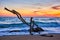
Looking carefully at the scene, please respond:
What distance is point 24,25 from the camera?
6.14 meters

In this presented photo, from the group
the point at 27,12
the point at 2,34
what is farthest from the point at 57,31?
the point at 2,34

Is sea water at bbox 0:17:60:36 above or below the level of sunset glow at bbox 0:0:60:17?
below

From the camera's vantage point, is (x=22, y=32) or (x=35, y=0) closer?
(x=35, y=0)

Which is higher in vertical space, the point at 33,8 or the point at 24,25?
the point at 33,8

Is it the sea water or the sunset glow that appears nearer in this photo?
the sunset glow

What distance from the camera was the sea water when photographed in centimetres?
548

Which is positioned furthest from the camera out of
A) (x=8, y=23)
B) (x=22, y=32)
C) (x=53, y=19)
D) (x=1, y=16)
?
(x=22, y=32)

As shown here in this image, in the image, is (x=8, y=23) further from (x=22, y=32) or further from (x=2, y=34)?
(x=22, y=32)

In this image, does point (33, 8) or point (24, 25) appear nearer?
point (33, 8)

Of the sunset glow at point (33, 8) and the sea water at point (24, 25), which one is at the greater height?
the sunset glow at point (33, 8)

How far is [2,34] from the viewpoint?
574 cm

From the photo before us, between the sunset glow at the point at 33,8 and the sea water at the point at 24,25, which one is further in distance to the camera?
the sea water at the point at 24,25

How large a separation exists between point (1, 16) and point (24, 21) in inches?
33.1

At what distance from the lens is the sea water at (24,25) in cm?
548
